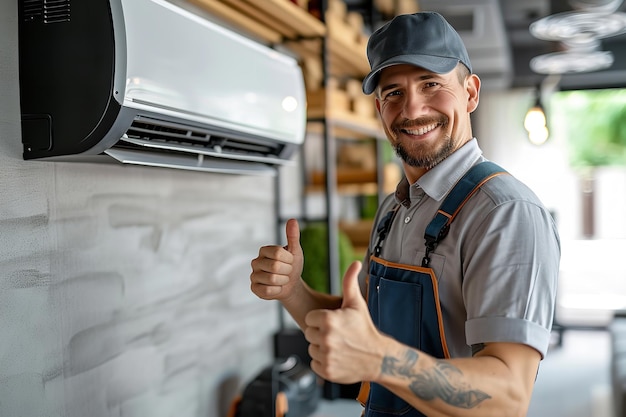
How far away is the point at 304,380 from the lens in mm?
2631

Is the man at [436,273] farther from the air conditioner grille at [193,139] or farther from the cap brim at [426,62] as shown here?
the air conditioner grille at [193,139]

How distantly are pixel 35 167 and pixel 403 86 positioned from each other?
2.77 feet

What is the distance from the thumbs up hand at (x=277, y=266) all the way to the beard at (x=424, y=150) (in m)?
0.27

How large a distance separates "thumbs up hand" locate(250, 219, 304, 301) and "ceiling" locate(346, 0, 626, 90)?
2365mm

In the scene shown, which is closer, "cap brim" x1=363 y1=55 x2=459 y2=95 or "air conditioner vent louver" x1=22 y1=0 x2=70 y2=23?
"cap brim" x1=363 y1=55 x2=459 y2=95

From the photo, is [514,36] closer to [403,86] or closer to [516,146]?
[516,146]

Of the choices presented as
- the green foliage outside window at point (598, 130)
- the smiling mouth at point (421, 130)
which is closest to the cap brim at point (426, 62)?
the smiling mouth at point (421, 130)

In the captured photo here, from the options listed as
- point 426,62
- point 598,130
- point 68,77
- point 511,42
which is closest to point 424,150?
point 426,62

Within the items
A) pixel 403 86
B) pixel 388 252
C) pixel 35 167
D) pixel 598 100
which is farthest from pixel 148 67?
pixel 598 100

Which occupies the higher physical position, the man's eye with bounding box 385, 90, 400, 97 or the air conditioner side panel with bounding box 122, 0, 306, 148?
the air conditioner side panel with bounding box 122, 0, 306, 148

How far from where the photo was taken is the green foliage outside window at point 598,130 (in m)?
8.24

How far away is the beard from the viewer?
1335mm

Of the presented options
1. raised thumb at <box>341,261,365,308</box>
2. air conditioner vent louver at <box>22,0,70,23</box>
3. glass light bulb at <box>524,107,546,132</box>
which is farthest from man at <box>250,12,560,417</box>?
glass light bulb at <box>524,107,546,132</box>

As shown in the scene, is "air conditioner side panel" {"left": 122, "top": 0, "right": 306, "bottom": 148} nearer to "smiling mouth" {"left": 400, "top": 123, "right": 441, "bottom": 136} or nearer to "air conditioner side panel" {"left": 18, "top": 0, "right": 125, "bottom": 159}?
"air conditioner side panel" {"left": 18, "top": 0, "right": 125, "bottom": 159}
